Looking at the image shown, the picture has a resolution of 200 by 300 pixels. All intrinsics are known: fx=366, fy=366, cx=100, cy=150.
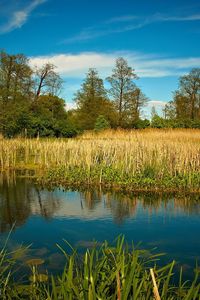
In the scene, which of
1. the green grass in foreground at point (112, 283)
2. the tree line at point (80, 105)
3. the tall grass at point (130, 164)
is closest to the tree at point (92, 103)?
the tree line at point (80, 105)

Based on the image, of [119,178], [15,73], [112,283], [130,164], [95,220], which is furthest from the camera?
[15,73]

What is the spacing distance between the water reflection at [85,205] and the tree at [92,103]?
81.9ft

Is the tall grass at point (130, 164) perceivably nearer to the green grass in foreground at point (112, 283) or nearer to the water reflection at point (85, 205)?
the water reflection at point (85, 205)

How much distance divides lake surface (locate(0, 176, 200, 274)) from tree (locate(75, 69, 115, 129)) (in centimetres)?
2499

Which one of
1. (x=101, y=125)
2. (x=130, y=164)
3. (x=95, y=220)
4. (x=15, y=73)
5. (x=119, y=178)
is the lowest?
(x=95, y=220)

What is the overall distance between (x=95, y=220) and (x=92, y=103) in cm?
2979

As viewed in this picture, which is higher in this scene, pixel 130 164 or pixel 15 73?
pixel 15 73

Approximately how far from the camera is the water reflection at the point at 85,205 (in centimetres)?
757

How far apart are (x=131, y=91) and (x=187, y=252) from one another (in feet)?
101

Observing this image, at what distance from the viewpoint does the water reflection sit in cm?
757

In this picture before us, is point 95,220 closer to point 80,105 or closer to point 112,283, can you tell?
point 112,283

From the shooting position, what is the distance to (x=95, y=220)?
23.7 feet

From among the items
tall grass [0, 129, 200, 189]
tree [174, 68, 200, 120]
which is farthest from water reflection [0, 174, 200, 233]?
tree [174, 68, 200, 120]

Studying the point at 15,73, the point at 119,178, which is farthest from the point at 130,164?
the point at 15,73
